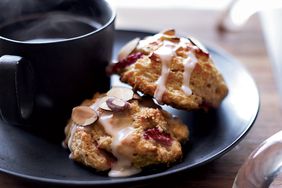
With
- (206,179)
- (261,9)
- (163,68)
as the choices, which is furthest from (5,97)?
(261,9)

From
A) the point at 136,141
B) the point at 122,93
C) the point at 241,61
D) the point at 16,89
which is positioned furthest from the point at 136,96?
the point at 241,61

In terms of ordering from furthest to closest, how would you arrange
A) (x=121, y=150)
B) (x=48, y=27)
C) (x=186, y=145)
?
(x=48, y=27)
(x=186, y=145)
(x=121, y=150)

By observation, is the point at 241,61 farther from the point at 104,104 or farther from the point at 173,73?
the point at 104,104

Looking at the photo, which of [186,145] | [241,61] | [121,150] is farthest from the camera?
[241,61]

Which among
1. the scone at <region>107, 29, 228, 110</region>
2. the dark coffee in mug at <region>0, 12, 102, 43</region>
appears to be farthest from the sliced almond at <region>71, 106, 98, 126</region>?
the dark coffee in mug at <region>0, 12, 102, 43</region>

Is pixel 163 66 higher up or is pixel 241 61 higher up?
pixel 163 66

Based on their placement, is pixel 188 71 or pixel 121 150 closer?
pixel 121 150

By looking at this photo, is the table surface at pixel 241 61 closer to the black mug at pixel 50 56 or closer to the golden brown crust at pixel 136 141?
the golden brown crust at pixel 136 141

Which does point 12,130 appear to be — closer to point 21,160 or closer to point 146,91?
point 21,160

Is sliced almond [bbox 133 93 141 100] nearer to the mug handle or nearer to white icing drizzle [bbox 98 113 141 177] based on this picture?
white icing drizzle [bbox 98 113 141 177]
